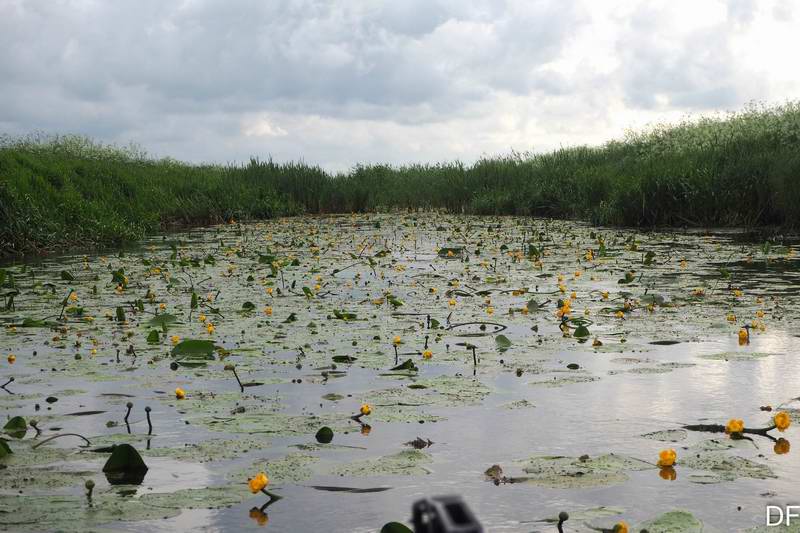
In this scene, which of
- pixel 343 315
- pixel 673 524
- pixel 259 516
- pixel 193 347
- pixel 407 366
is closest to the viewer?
pixel 673 524

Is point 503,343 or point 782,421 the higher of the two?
point 503,343

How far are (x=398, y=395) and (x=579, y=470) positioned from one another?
1.57 meters

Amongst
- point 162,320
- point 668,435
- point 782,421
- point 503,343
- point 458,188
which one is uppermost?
point 458,188

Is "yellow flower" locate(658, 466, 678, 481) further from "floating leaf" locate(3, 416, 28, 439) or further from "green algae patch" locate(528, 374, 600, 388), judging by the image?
"floating leaf" locate(3, 416, 28, 439)

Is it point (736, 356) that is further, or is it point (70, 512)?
point (736, 356)

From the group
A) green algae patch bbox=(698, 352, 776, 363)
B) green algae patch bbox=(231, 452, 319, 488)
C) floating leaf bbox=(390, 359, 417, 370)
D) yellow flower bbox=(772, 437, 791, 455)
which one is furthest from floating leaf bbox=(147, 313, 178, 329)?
yellow flower bbox=(772, 437, 791, 455)

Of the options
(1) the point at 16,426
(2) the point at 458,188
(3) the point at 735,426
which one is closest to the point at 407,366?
(3) the point at 735,426

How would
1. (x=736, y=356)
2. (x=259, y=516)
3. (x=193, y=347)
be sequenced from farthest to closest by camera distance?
(x=736, y=356) < (x=193, y=347) < (x=259, y=516)

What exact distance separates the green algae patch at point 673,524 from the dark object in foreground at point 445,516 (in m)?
2.34

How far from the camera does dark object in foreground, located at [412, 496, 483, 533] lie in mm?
842

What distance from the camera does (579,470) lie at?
12.1ft

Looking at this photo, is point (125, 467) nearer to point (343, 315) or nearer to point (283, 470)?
point (283, 470)

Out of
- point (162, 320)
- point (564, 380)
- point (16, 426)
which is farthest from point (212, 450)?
point (162, 320)

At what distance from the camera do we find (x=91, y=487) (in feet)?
11.2
